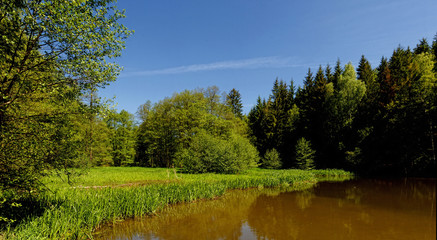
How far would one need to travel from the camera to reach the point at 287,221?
9.49 m

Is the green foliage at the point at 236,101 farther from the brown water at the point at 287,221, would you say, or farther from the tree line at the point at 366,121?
the brown water at the point at 287,221

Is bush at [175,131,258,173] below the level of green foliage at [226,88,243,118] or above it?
below

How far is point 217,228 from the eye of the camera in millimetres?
8625

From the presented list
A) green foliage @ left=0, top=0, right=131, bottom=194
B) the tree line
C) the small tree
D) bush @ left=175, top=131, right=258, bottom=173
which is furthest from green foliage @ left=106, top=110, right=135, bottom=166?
green foliage @ left=0, top=0, right=131, bottom=194

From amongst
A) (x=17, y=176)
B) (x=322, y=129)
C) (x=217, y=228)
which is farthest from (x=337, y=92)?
(x=17, y=176)

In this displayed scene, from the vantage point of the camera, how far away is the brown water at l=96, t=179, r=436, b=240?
7793 millimetres

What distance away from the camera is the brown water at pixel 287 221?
25.6ft

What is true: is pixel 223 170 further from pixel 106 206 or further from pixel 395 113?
pixel 395 113

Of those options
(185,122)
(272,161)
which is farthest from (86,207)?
(272,161)

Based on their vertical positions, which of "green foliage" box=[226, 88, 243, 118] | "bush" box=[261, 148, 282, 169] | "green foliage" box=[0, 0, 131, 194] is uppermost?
"green foliage" box=[226, 88, 243, 118]

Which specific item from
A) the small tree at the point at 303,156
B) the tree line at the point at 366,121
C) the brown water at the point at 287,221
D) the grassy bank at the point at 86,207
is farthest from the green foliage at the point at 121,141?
the brown water at the point at 287,221

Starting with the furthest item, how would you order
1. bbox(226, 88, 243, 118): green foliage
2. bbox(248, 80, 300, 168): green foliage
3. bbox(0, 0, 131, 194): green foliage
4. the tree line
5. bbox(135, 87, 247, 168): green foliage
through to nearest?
bbox(226, 88, 243, 118): green foliage
bbox(248, 80, 300, 168): green foliage
bbox(135, 87, 247, 168): green foliage
the tree line
bbox(0, 0, 131, 194): green foliage

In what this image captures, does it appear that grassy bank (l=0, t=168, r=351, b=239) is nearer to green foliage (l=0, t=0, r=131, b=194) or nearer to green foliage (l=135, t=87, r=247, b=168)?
green foliage (l=0, t=0, r=131, b=194)

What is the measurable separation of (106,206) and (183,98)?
→ 107 feet
